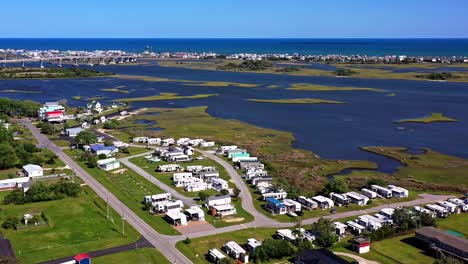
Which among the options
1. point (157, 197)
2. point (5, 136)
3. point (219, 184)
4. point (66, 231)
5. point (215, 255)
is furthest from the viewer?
point (5, 136)

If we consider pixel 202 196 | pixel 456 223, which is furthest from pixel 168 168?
pixel 456 223

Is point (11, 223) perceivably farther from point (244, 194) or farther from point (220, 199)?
point (244, 194)

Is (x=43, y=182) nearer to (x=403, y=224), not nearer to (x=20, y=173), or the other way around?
A: (x=20, y=173)

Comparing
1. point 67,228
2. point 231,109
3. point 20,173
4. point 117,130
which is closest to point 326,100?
point 231,109

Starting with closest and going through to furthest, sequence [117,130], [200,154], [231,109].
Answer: [200,154], [117,130], [231,109]

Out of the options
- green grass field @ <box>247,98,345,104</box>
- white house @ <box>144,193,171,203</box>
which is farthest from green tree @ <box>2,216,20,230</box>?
green grass field @ <box>247,98,345,104</box>

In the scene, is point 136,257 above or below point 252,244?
below
